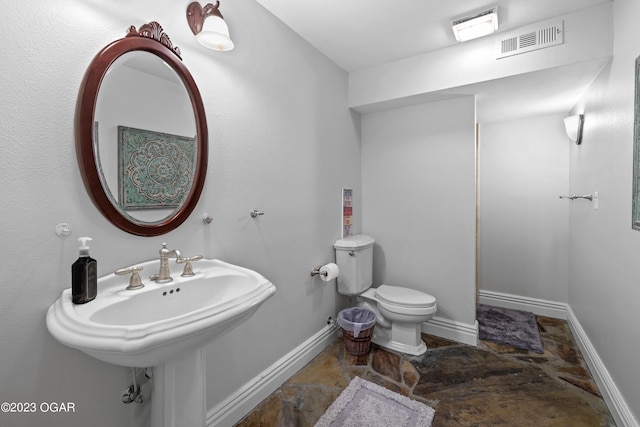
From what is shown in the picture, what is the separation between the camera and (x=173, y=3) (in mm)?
1270

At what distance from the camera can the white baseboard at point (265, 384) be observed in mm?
1478

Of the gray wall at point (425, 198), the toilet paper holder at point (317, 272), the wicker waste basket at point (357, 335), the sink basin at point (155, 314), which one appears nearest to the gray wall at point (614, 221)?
the gray wall at point (425, 198)

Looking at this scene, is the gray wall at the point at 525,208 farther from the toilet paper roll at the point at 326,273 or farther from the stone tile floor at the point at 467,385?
the toilet paper roll at the point at 326,273

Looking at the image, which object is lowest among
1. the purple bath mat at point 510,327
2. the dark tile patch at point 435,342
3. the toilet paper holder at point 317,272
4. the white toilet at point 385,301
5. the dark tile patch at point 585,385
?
the dark tile patch at point 585,385

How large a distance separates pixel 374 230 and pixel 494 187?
152cm

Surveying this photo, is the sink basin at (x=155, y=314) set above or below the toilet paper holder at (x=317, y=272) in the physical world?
above

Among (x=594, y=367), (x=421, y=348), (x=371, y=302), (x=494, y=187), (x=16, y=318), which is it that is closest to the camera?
(x=16, y=318)

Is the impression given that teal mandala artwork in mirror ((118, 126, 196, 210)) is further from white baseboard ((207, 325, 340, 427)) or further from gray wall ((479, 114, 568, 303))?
gray wall ((479, 114, 568, 303))

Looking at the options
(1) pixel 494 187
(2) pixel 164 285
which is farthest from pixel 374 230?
(2) pixel 164 285

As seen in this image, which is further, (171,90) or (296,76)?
(296,76)

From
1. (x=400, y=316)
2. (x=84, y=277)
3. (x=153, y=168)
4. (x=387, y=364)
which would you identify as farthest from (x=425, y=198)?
(x=84, y=277)

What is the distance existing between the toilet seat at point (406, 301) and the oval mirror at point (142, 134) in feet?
5.54

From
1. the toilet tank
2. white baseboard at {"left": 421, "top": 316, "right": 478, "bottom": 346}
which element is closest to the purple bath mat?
white baseboard at {"left": 421, "top": 316, "right": 478, "bottom": 346}

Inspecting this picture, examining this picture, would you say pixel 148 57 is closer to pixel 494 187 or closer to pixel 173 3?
pixel 173 3
